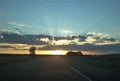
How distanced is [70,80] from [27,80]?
277 cm

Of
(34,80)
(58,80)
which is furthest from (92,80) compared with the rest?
(34,80)

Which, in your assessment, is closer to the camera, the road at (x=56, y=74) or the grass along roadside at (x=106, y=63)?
the road at (x=56, y=74)

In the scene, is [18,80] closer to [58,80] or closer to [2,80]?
[2,80]

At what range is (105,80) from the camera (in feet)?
66.7

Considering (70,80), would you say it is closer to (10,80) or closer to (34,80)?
(34,80)

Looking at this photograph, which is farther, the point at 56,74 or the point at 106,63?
the point at 106,63

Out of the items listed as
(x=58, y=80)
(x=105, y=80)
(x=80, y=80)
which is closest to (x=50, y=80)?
(x=58, y=80)

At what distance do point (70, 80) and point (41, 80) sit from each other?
6.16 ft

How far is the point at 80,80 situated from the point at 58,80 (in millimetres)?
1475

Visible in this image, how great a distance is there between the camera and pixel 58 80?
19672 mm

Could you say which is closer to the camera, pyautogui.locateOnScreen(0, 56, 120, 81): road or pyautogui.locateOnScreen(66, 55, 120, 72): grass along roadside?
pyautogui.locateOnScreen(0, 56, 120, 81): road

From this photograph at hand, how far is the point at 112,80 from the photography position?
20.3 meters

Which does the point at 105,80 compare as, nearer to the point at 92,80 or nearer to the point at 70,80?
the point at 92,80

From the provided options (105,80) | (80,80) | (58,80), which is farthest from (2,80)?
(105,80)
